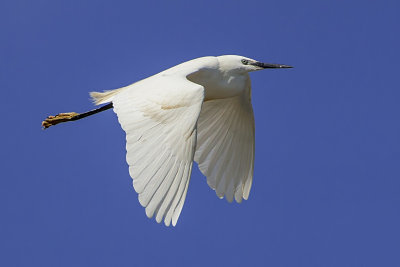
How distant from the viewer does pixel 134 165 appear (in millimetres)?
7195

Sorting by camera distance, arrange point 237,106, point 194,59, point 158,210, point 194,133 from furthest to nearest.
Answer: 1. point 237,106
2. point 194,59
3. point 194,133
4. point 158,210

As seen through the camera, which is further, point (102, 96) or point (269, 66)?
point (269, 66)

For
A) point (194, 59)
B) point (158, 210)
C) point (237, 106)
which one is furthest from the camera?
point (237, 106)

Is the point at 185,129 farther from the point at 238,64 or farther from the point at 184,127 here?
the point at 238,64

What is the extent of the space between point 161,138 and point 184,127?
0.26m

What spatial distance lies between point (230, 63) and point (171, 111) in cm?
198

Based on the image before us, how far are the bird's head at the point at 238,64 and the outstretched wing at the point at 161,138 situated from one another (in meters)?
1.10

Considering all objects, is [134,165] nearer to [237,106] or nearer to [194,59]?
[194,59]

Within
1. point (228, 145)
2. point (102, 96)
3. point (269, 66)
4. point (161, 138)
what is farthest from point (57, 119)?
point (161, 138)

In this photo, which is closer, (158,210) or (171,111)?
(158,210)

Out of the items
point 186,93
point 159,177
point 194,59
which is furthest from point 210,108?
point 159,177

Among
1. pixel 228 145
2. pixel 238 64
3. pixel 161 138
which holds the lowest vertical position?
pixel 228 145

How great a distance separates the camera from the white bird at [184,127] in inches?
283

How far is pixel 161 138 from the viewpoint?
770cm
